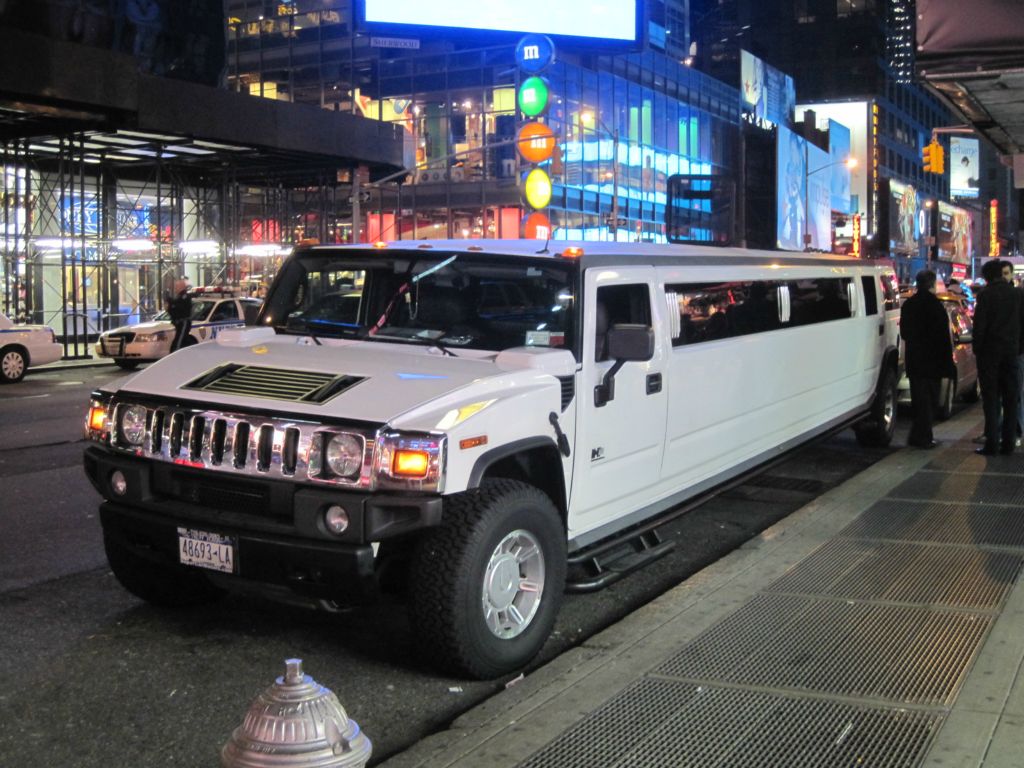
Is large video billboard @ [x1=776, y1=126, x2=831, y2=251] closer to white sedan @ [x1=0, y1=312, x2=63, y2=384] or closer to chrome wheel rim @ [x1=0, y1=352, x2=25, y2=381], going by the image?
white sedan @ [x1=0, y1=312, x2=63, y2=384]

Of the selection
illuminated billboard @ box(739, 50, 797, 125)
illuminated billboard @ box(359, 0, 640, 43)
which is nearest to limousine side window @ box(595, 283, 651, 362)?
illuminated billboard @ box(359, 0, 640, 43)

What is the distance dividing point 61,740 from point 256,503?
120 centimetres

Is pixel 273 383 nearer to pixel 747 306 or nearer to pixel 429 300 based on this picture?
pixel 429 300

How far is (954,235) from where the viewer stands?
345ft

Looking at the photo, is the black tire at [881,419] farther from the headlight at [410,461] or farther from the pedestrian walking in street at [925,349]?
the headlight at [410,461]

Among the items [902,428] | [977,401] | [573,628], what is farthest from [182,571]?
[977,401]

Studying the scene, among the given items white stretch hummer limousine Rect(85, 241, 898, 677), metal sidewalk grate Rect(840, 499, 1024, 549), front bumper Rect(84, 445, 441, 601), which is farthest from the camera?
metal sidewalk grate Rect(840, 499, 1024, 549)

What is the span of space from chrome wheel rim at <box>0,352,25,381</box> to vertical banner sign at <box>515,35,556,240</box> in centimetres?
1313

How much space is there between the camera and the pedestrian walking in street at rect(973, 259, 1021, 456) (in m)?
10.4

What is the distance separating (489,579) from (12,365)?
17.6 m

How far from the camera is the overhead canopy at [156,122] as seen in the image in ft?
74.5

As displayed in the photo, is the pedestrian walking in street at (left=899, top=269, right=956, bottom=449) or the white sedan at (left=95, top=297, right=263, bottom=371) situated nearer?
the pedestrian walking in street at (left=899, top=269, right=956, bottom=449)

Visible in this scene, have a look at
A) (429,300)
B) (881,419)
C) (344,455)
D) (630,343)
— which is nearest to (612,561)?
(630,343)

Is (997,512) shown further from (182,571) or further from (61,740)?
(61,740)
